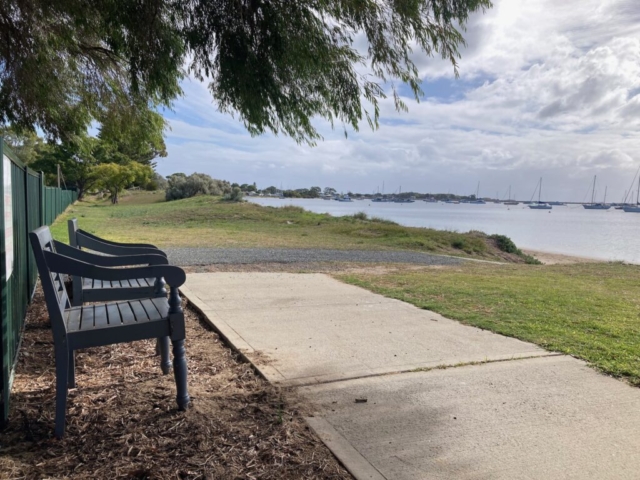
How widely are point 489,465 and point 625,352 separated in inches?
109

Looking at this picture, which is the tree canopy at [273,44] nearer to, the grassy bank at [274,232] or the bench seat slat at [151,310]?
the bench seat slat at [151,310]

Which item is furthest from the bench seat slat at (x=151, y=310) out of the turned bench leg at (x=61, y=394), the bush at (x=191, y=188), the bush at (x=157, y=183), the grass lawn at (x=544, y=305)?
the bush at (x=157, y=183)

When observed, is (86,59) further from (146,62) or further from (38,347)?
(38,347)

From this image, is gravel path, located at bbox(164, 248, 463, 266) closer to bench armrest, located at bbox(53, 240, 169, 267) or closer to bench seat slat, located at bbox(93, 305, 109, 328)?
bench armrest, located at bbox(53, 240, 169, 267)

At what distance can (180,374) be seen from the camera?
3268 mm

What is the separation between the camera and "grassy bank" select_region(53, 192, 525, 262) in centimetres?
1861

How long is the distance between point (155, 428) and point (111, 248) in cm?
220

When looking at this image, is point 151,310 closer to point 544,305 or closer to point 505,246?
point 544,305

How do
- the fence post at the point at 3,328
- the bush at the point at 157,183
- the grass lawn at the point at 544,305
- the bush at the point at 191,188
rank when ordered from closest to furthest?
the fence post at the point at 3,328 → the grass lawn at the point at 544,305 → the bush at the point at 191,188 → the bush at the point at 157,183

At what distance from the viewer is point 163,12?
16.2 ft

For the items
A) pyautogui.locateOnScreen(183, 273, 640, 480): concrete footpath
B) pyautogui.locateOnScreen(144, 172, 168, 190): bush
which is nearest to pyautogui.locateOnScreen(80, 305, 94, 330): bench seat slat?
pyautogui.locateOnScreen(183, 273, 640, 480): concrete footpath

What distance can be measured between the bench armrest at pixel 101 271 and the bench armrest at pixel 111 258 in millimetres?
577

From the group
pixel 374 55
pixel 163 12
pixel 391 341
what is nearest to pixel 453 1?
pixel 374 55

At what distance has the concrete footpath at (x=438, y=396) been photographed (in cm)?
285
